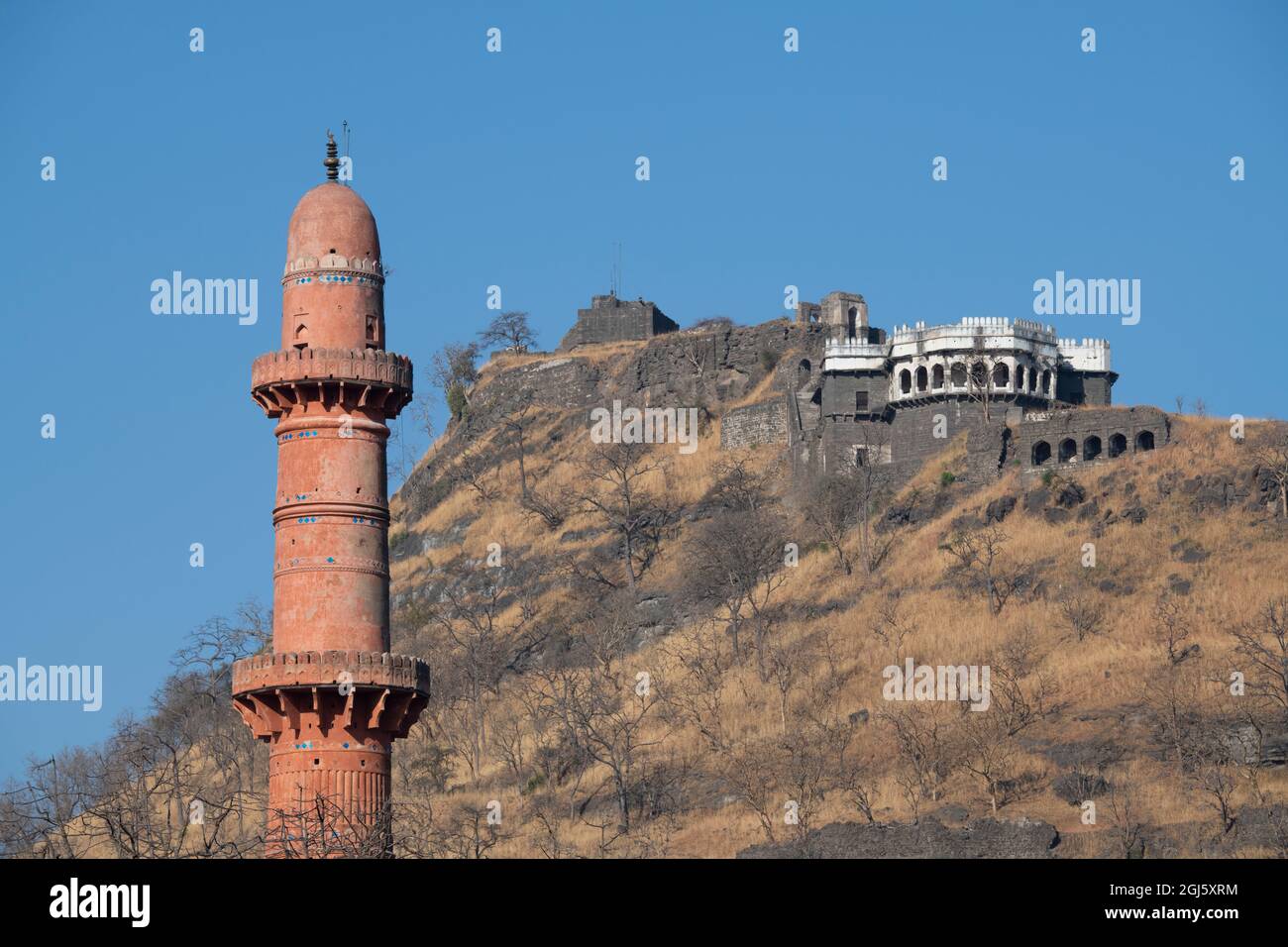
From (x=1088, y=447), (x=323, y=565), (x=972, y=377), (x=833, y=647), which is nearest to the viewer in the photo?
(x=323, y=565)

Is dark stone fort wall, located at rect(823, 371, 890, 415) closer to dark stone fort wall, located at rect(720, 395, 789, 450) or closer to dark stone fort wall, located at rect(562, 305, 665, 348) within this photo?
dark stone fort wall, located at rect(720, 395, 789, 450)

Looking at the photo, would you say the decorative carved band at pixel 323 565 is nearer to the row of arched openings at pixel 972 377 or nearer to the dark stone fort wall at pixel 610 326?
the row of arched openings at pixel 972 377

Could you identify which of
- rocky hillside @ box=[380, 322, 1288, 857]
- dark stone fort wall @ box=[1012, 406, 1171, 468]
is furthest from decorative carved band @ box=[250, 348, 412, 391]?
dark stone fort wall @ box=[1012, 406, 1171, 468]

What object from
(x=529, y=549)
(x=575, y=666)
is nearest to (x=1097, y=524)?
(x=575, y=666)

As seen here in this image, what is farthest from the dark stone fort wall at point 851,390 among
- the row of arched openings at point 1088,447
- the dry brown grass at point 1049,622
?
the row of arched openings at point 1088,447

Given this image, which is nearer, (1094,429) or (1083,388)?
(1094,429)

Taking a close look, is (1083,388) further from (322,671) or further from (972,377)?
(322,671)

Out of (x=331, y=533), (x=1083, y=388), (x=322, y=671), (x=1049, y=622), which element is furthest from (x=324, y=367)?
(x=1083, y=388)
